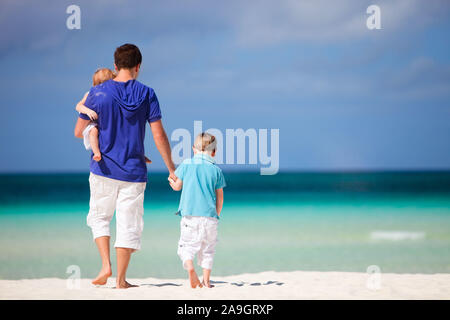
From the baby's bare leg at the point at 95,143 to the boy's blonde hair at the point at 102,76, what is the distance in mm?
431

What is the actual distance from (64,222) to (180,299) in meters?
10.9

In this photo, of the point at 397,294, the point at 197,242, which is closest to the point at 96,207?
the point at 197,242

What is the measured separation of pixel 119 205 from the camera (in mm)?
3736

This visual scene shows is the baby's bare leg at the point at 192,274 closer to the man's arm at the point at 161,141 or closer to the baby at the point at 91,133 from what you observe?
the man's arm at the point at 161,141

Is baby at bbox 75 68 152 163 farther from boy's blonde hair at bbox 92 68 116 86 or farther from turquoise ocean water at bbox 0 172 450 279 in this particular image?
turquoise ocean water at bbox 0 172 450 279

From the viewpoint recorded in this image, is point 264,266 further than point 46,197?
No

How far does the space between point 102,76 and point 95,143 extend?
1.81 ft

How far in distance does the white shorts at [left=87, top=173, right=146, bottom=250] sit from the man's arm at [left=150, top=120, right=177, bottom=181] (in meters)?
0.24

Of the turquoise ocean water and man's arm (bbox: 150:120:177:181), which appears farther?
the turquoise ocean water

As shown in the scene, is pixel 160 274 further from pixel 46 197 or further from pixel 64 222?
pixel 46 197

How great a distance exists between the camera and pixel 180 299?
352 centimetres

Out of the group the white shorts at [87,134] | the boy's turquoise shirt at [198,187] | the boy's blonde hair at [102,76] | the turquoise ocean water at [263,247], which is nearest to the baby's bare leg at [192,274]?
the boy's turquoise shirt at [198,187]

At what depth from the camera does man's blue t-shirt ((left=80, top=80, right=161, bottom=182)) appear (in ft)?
12.0

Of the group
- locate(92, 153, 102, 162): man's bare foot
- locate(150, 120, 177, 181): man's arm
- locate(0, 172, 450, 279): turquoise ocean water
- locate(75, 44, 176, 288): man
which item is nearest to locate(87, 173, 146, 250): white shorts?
locate(75, 44, 176, 288): man
